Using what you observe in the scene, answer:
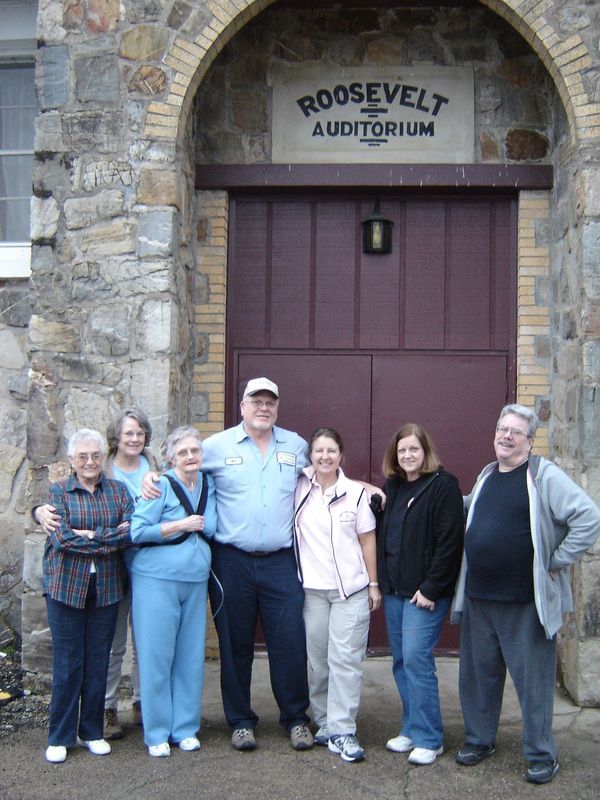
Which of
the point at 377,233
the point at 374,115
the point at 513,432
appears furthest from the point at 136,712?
the point at 374,115

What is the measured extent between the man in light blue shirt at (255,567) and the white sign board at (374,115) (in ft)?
8.02

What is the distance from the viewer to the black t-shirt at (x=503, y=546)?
4309 millimetres

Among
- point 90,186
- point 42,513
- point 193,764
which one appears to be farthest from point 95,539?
point 90,186

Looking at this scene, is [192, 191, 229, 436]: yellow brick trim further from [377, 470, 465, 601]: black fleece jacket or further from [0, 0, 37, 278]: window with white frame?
[377, 470, 465, 601]: black fleece jacket

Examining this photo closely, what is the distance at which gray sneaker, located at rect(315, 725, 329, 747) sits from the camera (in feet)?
15.5

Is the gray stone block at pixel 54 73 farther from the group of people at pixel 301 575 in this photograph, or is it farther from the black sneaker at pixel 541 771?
the black sneaker at pixel 541 771

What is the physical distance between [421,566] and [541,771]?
1.08 metres

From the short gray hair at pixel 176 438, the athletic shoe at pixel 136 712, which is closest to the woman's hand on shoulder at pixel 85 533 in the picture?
the short gray hair at pixel 176 438

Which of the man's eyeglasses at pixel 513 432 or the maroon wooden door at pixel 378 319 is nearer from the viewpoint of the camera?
the man's eyeglasses at pixel 513 432

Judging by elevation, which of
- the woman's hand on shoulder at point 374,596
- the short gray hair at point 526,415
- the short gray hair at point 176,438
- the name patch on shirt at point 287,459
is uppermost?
the short gray hair at point 526,415

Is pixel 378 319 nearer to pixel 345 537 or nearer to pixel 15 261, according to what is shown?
pixel 345 537

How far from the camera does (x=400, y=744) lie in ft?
15.4

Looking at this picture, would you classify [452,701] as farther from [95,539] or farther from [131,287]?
[131,287]

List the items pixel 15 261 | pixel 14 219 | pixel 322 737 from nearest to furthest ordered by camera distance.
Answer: pixel 322 737
pixel 15 261
pixel 14 219
